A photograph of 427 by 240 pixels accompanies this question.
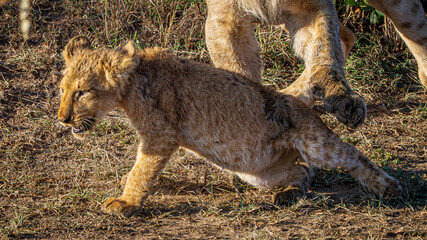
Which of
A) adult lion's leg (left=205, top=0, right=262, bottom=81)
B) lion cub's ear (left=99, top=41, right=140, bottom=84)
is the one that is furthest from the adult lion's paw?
lion cub's ear (left=99, top=41, right=140, bottom=84)

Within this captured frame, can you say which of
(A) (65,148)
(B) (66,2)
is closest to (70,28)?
(B) (66,2)

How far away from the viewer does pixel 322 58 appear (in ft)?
12.8

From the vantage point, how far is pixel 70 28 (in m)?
5.91

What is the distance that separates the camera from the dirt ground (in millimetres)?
3223

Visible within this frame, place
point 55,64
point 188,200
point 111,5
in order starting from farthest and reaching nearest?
1. point 111,5
2. point 55,64
3. point 188,200

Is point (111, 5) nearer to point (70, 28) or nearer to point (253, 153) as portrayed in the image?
point (70, 28)

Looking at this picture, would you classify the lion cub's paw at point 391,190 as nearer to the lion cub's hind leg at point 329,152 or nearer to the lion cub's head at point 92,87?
the lion cub's hind leg at point 329,152

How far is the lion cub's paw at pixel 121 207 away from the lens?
3254mm

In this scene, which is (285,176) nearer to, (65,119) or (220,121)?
(220,121)

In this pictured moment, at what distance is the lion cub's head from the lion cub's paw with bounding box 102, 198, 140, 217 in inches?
19.3

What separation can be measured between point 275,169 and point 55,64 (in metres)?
2.86

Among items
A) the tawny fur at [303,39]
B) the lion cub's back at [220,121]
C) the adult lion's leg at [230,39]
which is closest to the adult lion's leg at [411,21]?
the tawny fur at [303,39]

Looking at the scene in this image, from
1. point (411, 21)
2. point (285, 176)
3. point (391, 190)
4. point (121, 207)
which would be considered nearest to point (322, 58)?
point (285, 176)

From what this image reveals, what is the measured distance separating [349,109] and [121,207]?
61.5 inches
